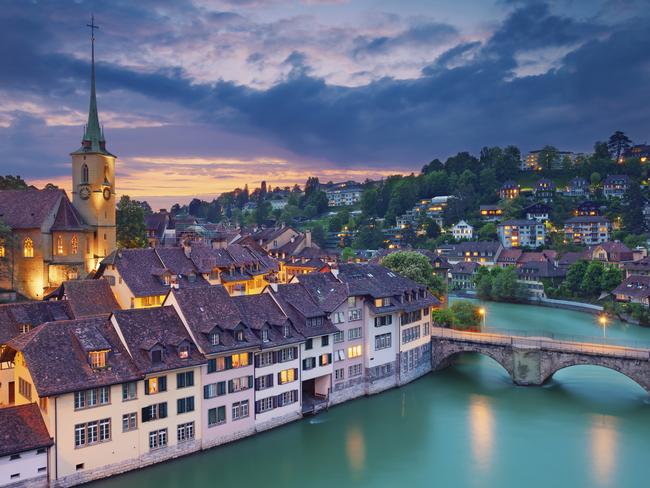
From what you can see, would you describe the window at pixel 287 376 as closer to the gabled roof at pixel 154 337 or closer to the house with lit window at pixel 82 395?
the gabled roof at pixel 154 337

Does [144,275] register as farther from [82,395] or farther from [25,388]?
[82,395]

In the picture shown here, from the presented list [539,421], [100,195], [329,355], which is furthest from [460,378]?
[100,195]

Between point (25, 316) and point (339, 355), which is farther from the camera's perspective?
point (339, 355)

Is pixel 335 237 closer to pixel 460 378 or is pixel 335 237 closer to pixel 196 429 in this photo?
pixel 460 378

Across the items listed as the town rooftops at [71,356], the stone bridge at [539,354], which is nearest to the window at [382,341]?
the stone bridge at [539,354]

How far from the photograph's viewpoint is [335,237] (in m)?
173

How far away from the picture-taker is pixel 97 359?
31.0m

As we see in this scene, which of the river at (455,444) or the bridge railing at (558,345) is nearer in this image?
the river at (455,444)

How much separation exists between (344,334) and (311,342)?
3.96 m

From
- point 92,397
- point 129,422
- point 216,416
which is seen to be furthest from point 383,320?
point 92,397

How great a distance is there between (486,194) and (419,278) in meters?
110

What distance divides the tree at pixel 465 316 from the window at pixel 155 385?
36.1 meters

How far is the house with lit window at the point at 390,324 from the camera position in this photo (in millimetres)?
46938

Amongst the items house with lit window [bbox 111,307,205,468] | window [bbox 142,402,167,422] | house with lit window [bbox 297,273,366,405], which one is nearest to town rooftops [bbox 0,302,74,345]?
house with lit window [bbox 111,307,205,468]
